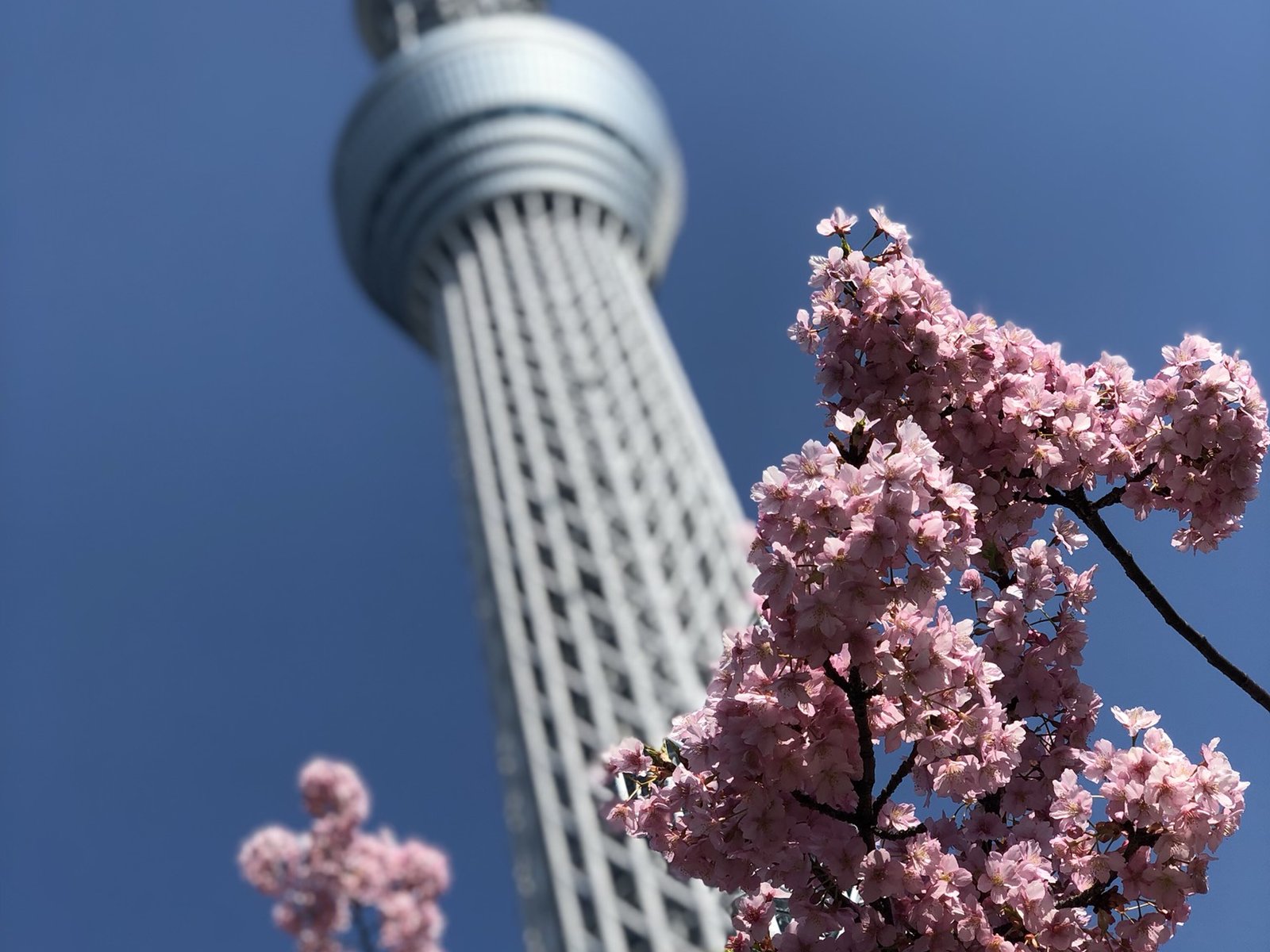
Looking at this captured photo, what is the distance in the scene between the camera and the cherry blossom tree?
2994 mm

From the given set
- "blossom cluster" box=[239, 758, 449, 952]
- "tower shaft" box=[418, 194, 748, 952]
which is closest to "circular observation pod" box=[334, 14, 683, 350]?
"tower shaft" box=[418, 194, 748, 952]

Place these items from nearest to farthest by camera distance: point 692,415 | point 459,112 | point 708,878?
point 708,878
point 692,415
point 459,112

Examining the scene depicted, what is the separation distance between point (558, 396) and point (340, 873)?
34430 millimetres

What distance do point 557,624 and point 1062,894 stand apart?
35212 mm

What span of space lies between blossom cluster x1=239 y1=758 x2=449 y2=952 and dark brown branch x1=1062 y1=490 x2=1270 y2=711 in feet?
20.9

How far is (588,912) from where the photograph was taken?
3306 cm

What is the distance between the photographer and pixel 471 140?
→ 48.3 metres

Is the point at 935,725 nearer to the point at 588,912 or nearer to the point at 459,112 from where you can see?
the point at 588,912

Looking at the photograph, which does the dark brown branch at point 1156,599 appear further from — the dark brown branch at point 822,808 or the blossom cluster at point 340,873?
the blossom cluster at point 340,873

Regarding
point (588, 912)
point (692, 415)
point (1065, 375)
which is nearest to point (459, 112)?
point (692, 415)

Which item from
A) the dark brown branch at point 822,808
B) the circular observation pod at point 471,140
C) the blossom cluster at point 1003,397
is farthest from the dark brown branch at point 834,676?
the circular observation pod at point 471,140

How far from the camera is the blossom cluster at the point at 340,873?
9.22 meters

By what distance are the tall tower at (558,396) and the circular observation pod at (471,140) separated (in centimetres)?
9

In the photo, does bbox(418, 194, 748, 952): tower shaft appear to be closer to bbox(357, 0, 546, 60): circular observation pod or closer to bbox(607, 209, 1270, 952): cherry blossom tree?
bbox(357, 0, 546, 60): circular observation pod
